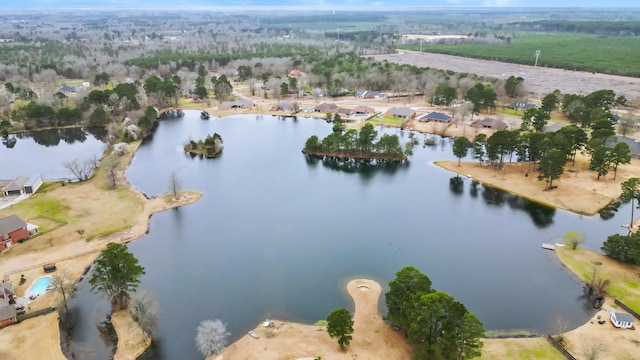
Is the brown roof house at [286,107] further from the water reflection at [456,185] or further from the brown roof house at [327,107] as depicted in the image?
the water reflection at [456,185]

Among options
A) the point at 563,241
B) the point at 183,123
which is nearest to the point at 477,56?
the point at 183,123

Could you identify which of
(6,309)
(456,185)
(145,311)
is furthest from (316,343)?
(456,185)

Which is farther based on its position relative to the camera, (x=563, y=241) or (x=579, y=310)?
(x=563, y=241)

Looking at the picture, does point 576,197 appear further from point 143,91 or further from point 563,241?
point 143,91

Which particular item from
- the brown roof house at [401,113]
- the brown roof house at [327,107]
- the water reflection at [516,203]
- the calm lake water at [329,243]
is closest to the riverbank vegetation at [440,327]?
the calm lake water at [329,243]

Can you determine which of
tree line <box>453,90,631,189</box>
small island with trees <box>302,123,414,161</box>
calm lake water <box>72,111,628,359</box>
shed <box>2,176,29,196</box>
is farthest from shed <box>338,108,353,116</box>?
shed <box>2,176,29,196</box>
